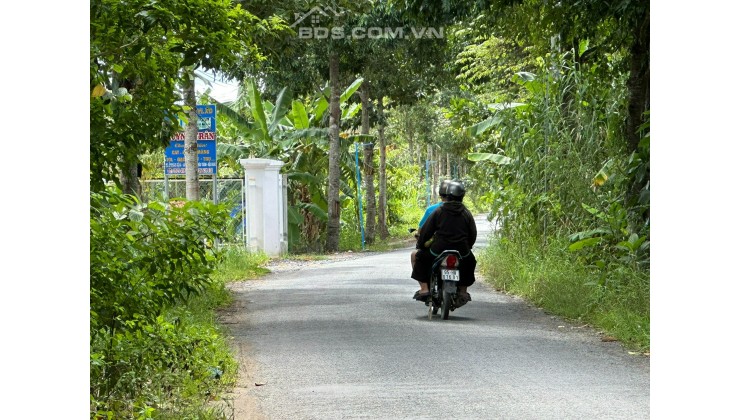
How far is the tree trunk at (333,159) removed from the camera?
92.0 ft

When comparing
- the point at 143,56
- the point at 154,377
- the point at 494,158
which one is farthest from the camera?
the point at 494,158

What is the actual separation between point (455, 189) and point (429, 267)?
979mm

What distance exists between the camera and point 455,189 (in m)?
13.7

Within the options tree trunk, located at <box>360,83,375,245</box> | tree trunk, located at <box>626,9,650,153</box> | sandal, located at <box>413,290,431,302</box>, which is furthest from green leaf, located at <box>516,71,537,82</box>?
tree trunk, located at <box>360,83,375,245</box>

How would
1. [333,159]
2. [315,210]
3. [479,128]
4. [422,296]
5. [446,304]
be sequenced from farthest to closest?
[315,210] < [333,159] < [479,128] < [422,296] < [446,304]

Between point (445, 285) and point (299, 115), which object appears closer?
point (445, 285)

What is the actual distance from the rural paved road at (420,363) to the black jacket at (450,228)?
828mm

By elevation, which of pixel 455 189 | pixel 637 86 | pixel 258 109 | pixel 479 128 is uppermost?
pixel 258 109

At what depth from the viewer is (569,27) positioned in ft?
41.1

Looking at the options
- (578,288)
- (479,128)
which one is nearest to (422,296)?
(578,288)

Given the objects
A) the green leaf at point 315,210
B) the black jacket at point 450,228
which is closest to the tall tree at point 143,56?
the black jacket at point 450,228

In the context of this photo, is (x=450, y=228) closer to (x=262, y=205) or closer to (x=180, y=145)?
(x=180, y=145)

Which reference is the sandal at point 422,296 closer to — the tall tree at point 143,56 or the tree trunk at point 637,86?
the tree trunk at point 637,86
